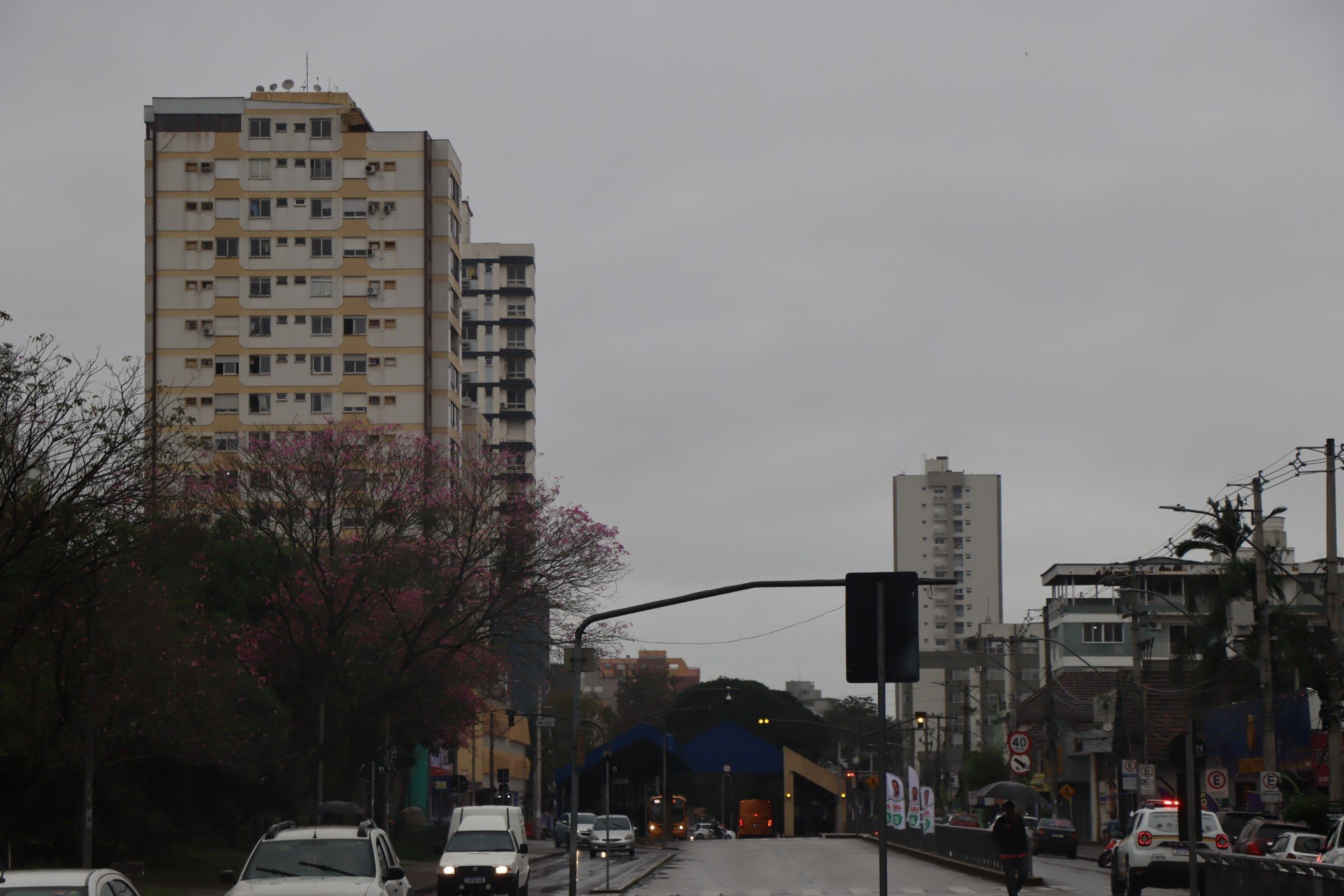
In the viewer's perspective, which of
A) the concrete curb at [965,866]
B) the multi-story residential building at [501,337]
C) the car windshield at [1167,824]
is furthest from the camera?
the multi-story residential building at [501,337]

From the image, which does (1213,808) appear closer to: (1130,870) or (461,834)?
(1130,870)

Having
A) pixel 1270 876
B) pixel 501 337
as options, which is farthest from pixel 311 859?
pixel 501 337

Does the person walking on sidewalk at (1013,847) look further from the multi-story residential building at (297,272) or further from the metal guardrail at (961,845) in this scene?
the multi-story residential building at (297,272)

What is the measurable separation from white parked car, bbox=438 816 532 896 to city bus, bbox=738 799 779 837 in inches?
3039

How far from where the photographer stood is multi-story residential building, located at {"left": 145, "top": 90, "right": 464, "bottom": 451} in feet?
291

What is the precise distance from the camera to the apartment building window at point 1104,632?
10500cm

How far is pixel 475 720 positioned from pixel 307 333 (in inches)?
1755

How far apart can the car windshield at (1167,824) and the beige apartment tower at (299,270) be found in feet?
200

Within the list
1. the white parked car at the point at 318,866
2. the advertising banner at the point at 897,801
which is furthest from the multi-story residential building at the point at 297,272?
the white parked car at the point at 318,866

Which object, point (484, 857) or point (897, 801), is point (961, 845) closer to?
point (897, 801)

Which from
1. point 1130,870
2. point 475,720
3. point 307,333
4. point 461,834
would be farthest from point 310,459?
point 307,333

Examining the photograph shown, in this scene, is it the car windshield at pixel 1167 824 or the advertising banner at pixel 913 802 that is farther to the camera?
the advertising banner at pixel 913 802

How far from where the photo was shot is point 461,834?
1287 inches

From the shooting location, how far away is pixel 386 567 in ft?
140
